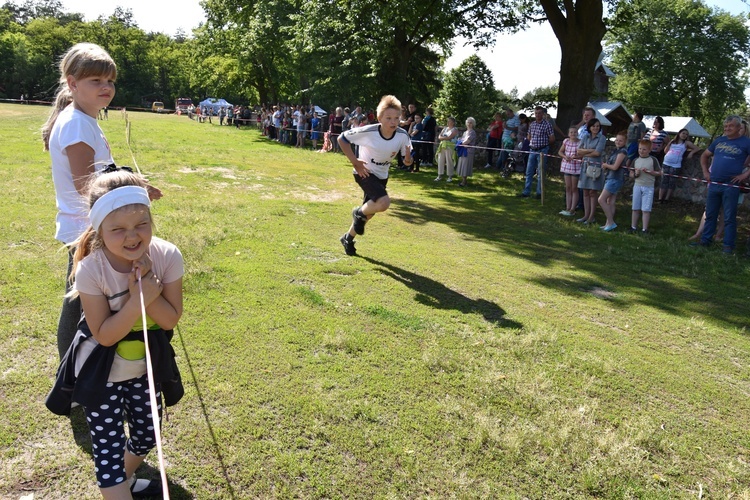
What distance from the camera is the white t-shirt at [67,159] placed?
2828 mm

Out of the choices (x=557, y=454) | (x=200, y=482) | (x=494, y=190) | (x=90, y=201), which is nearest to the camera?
(x=90, y=201)

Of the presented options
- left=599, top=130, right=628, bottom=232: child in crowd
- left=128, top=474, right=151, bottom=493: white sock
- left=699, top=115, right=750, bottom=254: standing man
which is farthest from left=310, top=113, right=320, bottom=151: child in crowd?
left=128, top=474, right=151, bottom=493: white sock

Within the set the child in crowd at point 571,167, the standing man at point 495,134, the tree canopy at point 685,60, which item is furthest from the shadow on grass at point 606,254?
the tree canopy at point 685,60

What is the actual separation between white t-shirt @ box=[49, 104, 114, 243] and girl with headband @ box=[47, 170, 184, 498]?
68 centimetres

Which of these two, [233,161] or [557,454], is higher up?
[233,161]

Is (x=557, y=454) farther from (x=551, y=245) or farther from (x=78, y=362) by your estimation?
(x=551, y=245)

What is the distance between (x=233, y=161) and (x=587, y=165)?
1062 centimetres

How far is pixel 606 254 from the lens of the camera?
8.40 m

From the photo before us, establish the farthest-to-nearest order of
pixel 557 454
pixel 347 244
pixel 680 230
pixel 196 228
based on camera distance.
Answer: pixel 680 230, pixel 196 228, pixel 347 244, pixel 557 454

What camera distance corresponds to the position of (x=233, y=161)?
1655 cm

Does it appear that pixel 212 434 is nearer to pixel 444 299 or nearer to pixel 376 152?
pixel 444 299

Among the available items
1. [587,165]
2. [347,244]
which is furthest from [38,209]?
[587,165]

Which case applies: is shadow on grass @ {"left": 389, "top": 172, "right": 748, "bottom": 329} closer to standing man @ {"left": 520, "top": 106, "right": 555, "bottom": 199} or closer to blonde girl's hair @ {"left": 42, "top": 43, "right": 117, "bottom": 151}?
standing man @ {"left": 520, "top": 106, "right": 555, "bottom": 199}

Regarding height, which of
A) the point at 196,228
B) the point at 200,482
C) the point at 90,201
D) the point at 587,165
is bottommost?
the point at 200,482
